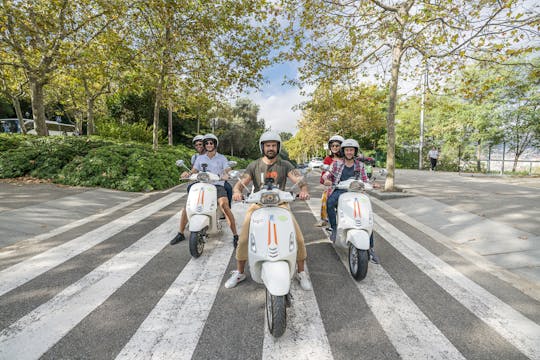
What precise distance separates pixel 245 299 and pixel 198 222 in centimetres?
149

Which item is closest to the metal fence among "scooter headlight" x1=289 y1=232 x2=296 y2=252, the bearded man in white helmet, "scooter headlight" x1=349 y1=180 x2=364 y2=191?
"scooter headlight" x1=349 y1=180 x2=364 y2=191

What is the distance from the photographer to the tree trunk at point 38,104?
11.2 m

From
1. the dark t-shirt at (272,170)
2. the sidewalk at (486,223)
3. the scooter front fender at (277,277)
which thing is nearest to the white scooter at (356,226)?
the dark t-shirt at (272,170)

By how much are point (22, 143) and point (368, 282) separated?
41.8ft

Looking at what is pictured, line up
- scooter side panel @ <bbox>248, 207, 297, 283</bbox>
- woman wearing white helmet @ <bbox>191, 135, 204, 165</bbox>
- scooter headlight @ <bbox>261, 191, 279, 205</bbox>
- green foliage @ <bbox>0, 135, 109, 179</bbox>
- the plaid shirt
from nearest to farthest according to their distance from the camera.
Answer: scooter side panel @ <bbox>248, 207, 297, 283</bbox>
scooter headlight @ <bbox>261, 191, 279, 205</bbox>
the plaid shirt
woman wearing white helmet @ <bbox>191, 135, 204, 165</bbox>
green foliage @ <bbox>0, 135, 109, 179</bbox>

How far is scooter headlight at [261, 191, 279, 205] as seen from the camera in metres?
2.54

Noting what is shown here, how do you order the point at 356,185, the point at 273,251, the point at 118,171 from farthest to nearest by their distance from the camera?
1. the point at 118,171
2. the point at 356,185
3. the point at 273,251

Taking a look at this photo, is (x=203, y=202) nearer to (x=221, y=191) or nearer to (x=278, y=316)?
(x=221, y=191)

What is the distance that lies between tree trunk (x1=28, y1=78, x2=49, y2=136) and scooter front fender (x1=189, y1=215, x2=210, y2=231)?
38.8 ft

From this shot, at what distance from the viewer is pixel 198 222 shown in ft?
12.8

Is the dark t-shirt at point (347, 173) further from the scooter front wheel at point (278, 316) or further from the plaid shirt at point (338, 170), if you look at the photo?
the scooter front wheel at point (278, 316)

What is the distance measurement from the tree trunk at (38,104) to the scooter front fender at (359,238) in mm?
13783

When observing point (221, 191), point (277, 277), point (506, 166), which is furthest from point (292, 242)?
point (506, 166)

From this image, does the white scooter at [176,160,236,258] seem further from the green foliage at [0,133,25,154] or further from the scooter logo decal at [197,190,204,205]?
the green foliage at [0,133,25,154]
